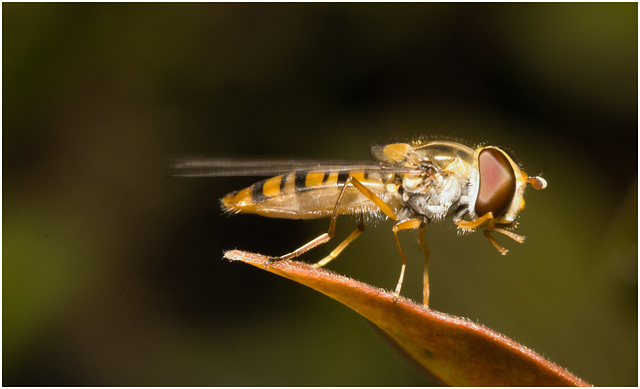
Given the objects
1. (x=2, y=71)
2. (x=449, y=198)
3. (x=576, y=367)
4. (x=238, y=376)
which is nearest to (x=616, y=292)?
(x=576, y=367)

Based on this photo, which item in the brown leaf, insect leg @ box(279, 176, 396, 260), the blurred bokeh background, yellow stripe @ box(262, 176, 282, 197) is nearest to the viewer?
the brown leaf

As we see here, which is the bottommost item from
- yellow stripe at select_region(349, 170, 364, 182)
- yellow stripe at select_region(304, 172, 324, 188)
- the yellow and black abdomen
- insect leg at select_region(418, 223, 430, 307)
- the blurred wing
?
insect leg at select_region(418, 223, 430, 307)

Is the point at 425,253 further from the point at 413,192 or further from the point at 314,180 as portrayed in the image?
the point at 314,180

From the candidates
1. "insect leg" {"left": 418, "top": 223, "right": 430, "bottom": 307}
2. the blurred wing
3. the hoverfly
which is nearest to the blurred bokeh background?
"insect leg" {"left": 418, "top": 223, "right": 430, "bottom": 307}

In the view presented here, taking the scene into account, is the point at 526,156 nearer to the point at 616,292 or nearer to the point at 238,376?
the point at 616,292

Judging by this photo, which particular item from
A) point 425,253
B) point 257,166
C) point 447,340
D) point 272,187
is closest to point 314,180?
point 272,187

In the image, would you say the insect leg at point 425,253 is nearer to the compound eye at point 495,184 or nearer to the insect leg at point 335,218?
the insect leg at point 335,218

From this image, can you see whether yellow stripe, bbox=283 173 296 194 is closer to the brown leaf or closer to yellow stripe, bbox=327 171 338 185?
yellow stripe, bbox=327 171 338 185

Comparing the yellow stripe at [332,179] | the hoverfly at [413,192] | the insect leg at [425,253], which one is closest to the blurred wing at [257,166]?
the hoverfly at [413,192]
